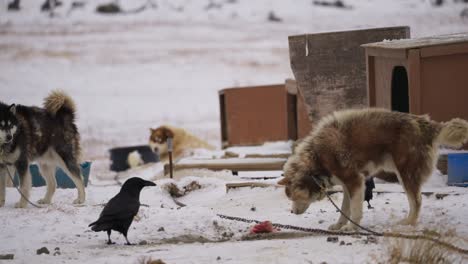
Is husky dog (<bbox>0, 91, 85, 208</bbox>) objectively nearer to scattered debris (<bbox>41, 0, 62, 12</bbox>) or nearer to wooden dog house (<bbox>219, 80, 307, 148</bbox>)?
wooden dog house (<bbox>219, 80, 307, 148</bbox>)

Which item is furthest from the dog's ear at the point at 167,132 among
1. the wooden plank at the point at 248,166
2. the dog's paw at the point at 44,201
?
the dog's paw at the point at 44,201

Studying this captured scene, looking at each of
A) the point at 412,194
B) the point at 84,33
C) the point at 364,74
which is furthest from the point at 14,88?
the point at 412,194

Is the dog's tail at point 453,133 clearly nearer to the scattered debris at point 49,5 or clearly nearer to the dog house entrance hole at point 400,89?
the dog house entrance hole at point 400,89

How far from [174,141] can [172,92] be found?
9.69 metres

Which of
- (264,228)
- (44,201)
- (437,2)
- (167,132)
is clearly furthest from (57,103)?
(437,2)

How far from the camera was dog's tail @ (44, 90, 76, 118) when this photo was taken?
38.5ft

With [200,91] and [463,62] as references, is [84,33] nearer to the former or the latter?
[200,91]

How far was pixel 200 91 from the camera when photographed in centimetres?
2903

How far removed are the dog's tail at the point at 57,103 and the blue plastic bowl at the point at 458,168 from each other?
4.83 m

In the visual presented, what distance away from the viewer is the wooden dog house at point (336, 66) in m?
14.2

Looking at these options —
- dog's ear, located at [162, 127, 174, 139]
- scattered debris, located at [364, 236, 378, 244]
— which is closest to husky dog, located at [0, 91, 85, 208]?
scattered debris, located at [364, 236, 378, 244]

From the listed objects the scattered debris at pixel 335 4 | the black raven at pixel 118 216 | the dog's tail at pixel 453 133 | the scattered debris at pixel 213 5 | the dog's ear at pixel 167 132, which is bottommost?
the dog's ear at pixel 167 132

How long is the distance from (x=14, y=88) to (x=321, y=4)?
14.5 m

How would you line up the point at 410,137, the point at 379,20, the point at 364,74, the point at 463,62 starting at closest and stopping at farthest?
1. the point at 410,137
2. the point at 463,62
3. the point at 364,74
4. the point at 379,20
